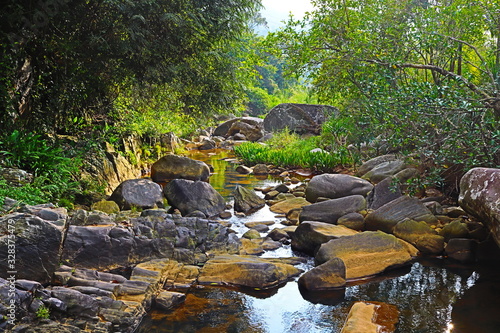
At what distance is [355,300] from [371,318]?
1.75 ft

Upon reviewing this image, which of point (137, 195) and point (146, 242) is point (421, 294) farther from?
point (137, 195)

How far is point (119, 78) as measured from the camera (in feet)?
28.8

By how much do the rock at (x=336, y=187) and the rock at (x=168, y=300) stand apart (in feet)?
15.4

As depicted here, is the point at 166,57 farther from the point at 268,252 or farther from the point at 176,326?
the point at 176,326

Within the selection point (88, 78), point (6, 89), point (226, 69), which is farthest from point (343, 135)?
point (6, 89)

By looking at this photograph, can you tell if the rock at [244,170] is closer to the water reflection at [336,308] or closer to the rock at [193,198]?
the rock at [193,198]

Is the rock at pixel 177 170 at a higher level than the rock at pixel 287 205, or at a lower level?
higher

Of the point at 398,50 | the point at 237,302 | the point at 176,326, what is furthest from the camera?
the point at 398,50

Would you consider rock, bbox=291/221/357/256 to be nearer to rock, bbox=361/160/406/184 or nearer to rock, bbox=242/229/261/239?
rock, bbox=242/229/261/239

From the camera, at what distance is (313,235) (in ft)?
20.8

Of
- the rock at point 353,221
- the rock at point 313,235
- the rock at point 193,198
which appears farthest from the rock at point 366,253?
the rock at point 193,198

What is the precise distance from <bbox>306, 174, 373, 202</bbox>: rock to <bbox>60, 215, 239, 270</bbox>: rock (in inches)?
118

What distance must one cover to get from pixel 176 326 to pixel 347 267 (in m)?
2.30

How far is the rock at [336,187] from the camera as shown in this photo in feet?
28.7
